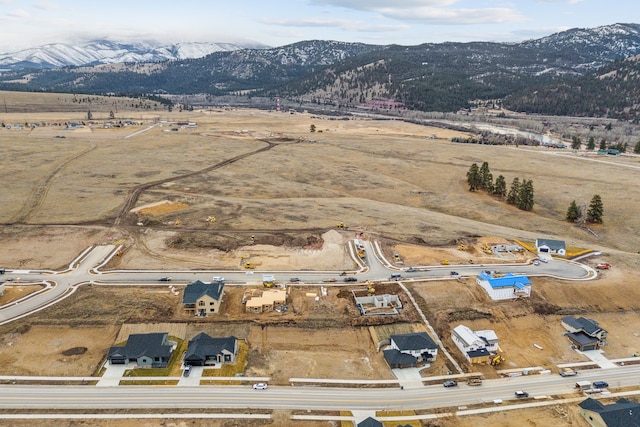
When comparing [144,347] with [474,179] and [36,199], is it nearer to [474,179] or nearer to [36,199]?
[36,199]

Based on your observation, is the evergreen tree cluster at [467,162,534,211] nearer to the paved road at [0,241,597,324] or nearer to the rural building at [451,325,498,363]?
the paved road at [0,241,597,324]

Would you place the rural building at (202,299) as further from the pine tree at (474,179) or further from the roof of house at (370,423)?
the pine tree at (474,179)

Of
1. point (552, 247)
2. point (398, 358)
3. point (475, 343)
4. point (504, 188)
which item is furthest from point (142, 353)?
point (504, 188)

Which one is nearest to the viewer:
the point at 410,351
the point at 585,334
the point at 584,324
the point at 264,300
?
the point at 410,351

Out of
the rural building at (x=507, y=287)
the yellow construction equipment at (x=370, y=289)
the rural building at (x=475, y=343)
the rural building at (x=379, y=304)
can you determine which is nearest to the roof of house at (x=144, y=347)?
the rural building at (x=379, y=304)

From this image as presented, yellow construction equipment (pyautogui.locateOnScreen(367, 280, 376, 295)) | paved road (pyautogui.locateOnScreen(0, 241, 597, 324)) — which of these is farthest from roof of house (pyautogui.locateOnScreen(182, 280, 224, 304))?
yellow construction equipment (pyautogui.locateOnScreen(367, 280, 376, 295))

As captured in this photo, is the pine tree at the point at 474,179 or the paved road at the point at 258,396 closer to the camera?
the paved road at the point at 258,396
